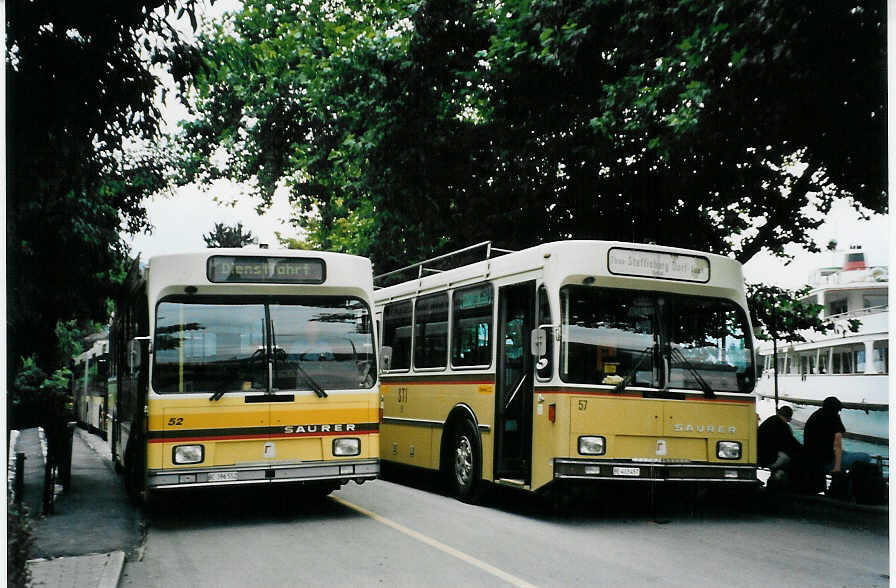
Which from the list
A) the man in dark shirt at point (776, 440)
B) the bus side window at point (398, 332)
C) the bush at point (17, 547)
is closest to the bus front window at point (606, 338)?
the man in dark shirt at point (776, 440)

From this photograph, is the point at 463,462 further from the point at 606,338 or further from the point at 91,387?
the point at 91,387

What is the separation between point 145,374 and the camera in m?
10.3

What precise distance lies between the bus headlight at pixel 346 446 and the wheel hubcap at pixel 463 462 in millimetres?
2115

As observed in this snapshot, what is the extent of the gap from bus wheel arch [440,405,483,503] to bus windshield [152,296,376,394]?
2.03m

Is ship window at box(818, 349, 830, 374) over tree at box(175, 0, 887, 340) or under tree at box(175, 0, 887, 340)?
under

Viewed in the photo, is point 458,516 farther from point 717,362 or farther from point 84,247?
point 84,247

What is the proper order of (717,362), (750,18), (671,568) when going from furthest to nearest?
(717,362)
(750,18)
(671,568)

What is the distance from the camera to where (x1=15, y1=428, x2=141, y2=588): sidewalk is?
775cm

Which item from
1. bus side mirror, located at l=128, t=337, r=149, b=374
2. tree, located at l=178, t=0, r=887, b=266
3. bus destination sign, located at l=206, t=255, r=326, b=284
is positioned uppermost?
tree, located at l=178, t=0, r=887, b=266

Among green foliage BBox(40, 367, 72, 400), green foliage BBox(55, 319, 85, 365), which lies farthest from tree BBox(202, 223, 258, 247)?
green foliage BBox(40, 367, 72, 400)

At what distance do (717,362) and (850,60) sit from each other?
11.4ft

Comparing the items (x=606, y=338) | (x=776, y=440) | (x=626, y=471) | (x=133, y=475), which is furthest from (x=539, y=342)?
(x=133, y=475)

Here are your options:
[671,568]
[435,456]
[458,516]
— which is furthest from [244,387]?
[671,568]

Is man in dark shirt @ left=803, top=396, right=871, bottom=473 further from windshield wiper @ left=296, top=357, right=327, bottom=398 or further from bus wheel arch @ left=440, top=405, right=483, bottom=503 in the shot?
windshield wiper @ left=296, top=357, right=327, bottom=398
